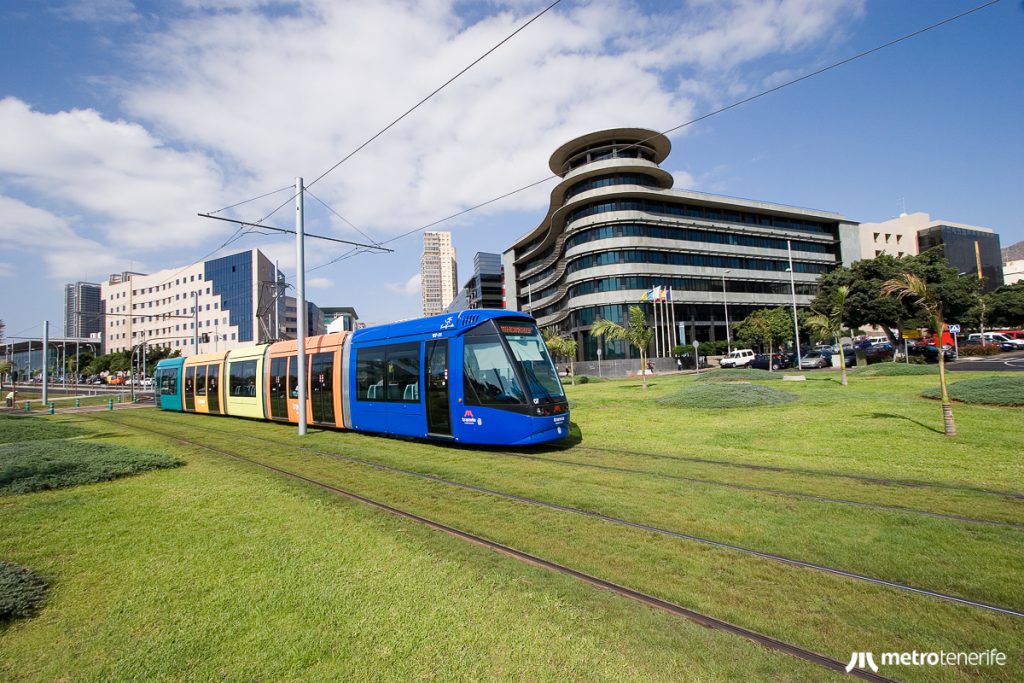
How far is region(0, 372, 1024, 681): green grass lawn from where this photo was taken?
3586 millimetres

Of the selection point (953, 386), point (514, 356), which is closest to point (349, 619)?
point (514, 356)

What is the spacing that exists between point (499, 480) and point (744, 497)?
3.98 m

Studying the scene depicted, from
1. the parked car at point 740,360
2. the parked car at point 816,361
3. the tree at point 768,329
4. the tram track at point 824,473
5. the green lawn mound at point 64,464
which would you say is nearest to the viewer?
the tram track at point 824,473

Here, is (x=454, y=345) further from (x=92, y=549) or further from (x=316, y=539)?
(x=92, y=549)

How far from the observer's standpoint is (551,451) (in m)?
12.0

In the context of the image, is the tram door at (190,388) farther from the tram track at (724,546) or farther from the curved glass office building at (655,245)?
the curved glass office building at (655,245)

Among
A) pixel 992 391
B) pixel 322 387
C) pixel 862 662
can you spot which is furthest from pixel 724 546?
pixel 992 391

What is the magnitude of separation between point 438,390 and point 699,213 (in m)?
69.4

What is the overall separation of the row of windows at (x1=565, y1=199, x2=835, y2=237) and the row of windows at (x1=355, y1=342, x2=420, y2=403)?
184 feet

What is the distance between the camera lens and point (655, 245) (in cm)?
6625

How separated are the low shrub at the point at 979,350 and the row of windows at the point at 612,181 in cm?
3854

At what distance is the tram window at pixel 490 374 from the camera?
11.2m

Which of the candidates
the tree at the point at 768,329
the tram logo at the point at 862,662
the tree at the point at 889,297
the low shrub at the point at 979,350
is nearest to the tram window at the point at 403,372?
the tram logo at the point at 862,662

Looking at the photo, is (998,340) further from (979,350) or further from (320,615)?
(320,615)
